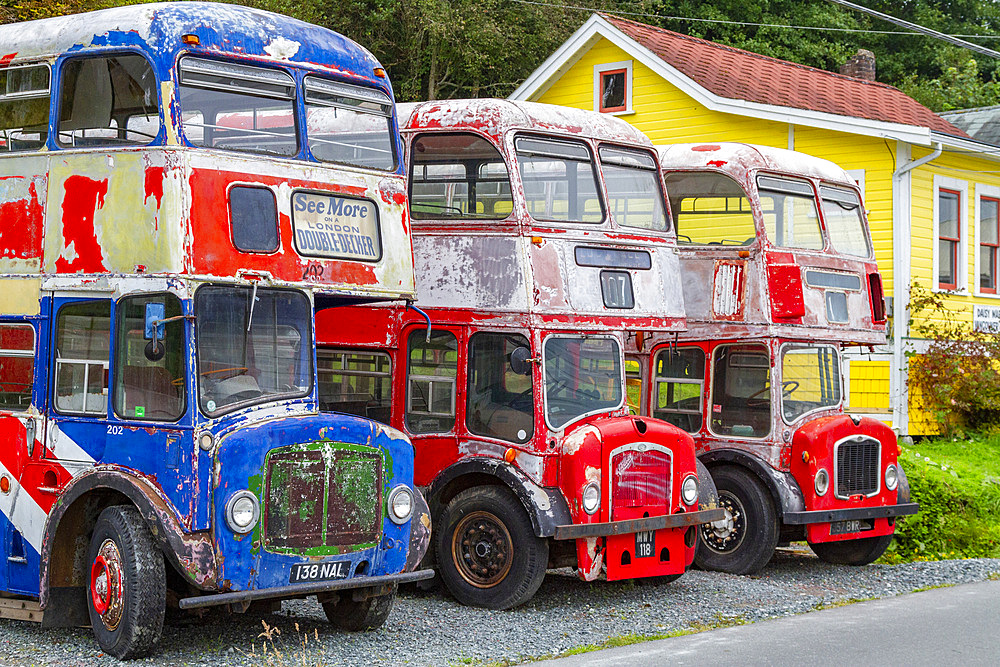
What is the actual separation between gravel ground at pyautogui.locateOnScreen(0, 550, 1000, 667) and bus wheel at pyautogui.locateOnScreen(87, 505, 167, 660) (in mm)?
207

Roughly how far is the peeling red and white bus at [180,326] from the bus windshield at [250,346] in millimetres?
14

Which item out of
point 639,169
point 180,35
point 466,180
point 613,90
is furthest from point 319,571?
point 613,90

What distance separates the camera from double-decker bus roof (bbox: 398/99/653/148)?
1166 cm

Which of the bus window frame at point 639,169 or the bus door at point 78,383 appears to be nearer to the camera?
the bus door at point 78,383

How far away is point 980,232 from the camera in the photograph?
2283cm

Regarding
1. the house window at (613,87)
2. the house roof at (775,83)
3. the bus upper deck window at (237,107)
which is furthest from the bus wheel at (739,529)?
the house window at (613,87)

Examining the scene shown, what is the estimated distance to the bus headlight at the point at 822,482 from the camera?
1308 cm

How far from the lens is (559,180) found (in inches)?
465

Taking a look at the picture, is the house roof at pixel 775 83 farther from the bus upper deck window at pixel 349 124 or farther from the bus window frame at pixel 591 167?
the bus upper deck window at pixel 349 124

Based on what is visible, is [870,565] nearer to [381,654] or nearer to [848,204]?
[848,204]

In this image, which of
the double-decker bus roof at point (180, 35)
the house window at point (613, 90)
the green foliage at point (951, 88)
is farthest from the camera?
the green foliage at point (951, 88)

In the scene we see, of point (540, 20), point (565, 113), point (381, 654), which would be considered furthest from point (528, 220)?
point (540, 20)

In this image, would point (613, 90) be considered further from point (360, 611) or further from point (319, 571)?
point (319, 571)

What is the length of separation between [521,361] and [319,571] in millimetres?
2949
